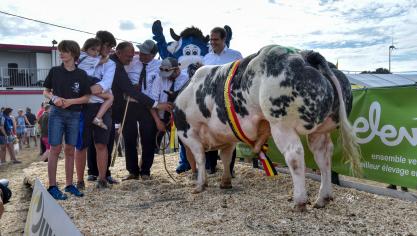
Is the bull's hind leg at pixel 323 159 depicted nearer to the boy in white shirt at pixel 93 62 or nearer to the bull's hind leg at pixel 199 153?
the bull's hind leg at pixel 199 153

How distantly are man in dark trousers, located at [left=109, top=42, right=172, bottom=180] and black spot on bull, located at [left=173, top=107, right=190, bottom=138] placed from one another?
53 cm

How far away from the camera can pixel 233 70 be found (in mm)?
4617

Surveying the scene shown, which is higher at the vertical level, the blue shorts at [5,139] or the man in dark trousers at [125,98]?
the man in dark trousers at [125,98]

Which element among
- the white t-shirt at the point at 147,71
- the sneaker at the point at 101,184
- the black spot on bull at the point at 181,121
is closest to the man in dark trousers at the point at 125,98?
the white t-shirt at the point at 147,71

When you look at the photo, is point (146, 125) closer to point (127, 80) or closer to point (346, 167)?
point (127, 80)

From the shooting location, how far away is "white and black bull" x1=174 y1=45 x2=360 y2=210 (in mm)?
3799

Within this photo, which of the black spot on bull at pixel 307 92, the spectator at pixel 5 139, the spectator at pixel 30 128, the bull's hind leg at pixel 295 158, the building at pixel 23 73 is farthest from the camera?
the building at pixel 23 73

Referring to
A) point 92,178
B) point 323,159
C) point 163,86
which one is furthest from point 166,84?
point 323,159

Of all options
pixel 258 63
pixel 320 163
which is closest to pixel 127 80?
pixel 258 63

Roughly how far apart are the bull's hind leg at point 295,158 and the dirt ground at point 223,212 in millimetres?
150

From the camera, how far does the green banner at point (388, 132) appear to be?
4691 millimetres

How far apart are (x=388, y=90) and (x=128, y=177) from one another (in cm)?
377

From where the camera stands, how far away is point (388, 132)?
4.93 metres

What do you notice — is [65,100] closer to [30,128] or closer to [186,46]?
[186,46]
